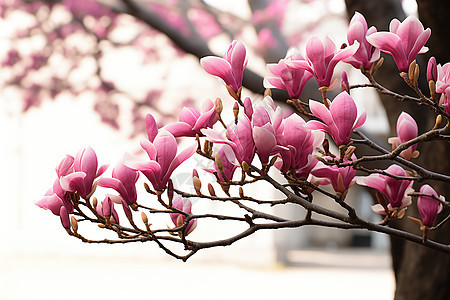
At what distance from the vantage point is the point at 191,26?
2.76 meters

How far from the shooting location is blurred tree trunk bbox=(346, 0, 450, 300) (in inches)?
78.4

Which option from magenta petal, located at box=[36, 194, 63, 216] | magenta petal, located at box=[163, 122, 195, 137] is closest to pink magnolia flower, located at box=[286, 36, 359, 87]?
magenta petal, located at box=[163, 122, 195, 137]

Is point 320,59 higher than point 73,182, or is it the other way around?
point 320,59

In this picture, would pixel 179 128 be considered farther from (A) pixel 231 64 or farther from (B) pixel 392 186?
(B) pixel 392 186

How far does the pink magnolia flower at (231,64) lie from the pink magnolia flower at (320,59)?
9 cm

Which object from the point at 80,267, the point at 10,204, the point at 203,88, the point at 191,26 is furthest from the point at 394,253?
the point at 10,204

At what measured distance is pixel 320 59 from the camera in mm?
1079

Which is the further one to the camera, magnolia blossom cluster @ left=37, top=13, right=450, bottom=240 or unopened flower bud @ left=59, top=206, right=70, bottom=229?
unopened flower bud @ left=59, top=206, right=70, bottom=229

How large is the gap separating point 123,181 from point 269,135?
0.29m

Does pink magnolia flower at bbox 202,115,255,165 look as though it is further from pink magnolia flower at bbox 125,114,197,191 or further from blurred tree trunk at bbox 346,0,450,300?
blurred tree trunk at bbox 346,0,450,300

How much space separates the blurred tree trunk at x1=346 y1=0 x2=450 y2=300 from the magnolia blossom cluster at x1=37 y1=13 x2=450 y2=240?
76 cm

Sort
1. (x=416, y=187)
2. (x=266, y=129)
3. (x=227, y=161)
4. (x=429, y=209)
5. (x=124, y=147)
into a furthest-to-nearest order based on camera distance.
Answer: (x=124, y=147) → (x=416, y=187) → (x=429, y=209) → (x=227, y=161) → (x=266, y=129)

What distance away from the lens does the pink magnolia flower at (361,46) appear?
3.72 ft

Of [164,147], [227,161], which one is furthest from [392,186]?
[164,147]
